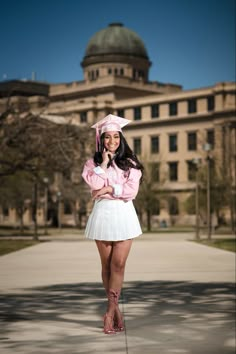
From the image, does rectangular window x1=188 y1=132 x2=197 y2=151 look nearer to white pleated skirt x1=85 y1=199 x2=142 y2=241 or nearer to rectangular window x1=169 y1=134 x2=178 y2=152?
rectangular window x1=169 y1=134 x2=178 y2=152

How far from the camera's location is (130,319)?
356 inches

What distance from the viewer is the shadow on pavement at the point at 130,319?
719 centimetres

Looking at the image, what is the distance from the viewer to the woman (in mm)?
7480

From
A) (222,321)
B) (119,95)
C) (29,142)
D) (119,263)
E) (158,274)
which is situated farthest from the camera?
(119,95)

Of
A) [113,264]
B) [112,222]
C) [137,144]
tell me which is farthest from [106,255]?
[137,144]

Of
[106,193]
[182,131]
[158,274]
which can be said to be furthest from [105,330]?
[182,131]

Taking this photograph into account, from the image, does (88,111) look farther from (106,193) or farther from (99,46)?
(106,193)

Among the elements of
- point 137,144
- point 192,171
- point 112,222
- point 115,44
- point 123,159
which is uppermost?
point 115,44

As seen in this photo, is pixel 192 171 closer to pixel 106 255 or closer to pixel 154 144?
pixel 154 144

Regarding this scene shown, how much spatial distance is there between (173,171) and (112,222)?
95.7 meters

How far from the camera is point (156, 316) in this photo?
30.6 ft

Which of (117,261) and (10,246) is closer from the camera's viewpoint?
(117,261)

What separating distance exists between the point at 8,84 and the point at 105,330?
128 meters

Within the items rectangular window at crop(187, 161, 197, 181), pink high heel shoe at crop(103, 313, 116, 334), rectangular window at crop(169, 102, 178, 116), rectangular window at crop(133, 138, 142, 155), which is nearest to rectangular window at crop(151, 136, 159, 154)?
rectangular window at crop(133, 138, 142, 155)
